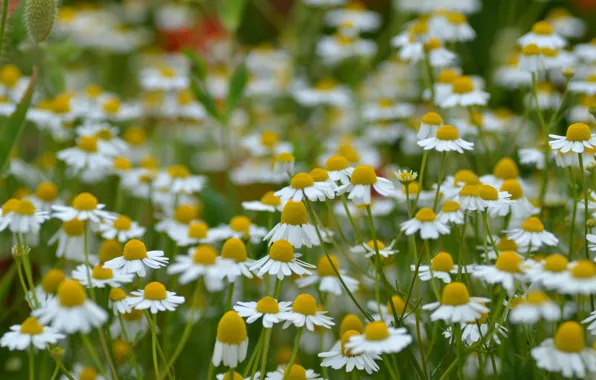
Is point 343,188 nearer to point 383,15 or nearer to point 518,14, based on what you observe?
point 518,14

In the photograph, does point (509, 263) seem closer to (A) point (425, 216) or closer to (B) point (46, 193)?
(A) point (425, 216)

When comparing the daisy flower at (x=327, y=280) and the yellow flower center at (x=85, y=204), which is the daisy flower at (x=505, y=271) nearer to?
the daisy flower at (x=327, y=280)

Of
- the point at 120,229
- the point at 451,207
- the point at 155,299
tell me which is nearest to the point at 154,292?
the point at 155,299

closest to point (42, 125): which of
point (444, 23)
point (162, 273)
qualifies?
point (162, 273)

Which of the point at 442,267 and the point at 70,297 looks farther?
the point at 442,267

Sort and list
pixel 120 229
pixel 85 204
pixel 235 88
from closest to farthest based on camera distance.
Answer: pixel 85 204 < pixel 120 229 < pixel 235 88

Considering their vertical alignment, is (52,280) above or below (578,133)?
below

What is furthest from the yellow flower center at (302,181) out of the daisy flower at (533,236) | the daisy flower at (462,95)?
the daisy flower at (462,95)

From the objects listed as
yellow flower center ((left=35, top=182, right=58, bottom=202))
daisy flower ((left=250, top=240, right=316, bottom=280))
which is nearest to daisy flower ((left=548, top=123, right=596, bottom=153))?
daisy flower ((left=250, top=240, right=316, bottom=280))
